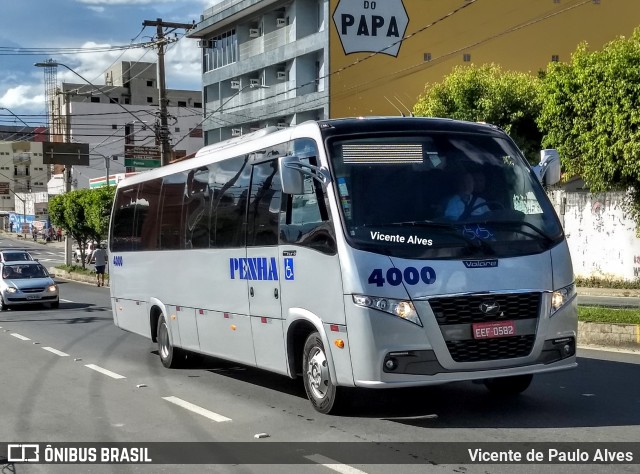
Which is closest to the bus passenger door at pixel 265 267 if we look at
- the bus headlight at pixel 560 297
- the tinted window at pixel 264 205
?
the tinted window at pixel 264 205

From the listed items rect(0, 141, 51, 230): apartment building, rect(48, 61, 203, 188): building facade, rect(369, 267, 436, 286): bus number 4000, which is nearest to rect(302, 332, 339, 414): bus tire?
rect(369, 267, 436, 286): bus number 4000

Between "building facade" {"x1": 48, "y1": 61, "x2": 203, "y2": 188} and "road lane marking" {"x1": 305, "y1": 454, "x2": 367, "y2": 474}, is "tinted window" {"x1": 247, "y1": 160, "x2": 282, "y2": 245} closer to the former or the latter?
"road lane marking" {"x1": 305, "y1": 454, "x2": 367, "y2": 474}

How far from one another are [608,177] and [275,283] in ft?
66.1

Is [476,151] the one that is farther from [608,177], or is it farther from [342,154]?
[608,177]

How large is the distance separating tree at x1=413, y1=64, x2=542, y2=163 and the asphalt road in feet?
77.8

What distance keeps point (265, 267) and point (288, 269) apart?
0.62 metres

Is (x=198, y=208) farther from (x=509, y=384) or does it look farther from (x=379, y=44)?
(x=379, y=44)

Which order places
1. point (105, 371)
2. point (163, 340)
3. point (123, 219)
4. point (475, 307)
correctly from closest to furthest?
point (475, 307), point (105, 371), point (163, 340), point (123, 219)

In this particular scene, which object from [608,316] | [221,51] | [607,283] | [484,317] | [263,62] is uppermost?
[221,51]

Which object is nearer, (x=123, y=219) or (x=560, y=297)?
(x=560, y=297)

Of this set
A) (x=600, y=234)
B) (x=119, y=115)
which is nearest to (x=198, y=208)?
(x=600, y=234)

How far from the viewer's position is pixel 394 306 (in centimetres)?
795

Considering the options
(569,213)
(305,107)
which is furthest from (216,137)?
(569,213)

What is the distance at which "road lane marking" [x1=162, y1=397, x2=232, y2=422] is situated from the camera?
911cm
